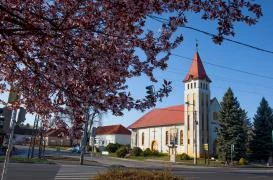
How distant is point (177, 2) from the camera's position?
586 cm

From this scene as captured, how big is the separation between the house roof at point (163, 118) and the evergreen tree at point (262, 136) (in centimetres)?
1389

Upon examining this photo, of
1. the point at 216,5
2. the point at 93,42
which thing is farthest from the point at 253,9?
the point at 93,42

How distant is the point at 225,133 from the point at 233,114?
9.64 ft

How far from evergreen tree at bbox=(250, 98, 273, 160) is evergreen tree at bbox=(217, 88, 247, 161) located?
2.75 m

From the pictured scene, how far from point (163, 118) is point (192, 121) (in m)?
11.9

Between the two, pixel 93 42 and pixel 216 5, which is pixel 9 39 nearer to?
pixel 93 42

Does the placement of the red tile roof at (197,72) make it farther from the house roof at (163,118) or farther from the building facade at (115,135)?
the building facade at (115,135)

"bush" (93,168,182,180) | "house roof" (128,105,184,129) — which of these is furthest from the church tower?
"bush" (93,168,182,180)

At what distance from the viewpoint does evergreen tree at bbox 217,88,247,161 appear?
55188mm

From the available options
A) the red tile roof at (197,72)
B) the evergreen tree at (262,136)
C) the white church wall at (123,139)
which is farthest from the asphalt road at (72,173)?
the white church wall at (123,139)

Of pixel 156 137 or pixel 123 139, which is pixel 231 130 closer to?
pixel 156 137

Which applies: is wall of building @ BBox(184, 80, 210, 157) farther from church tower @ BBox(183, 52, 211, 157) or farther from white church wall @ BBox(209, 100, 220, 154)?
white church wall @ BBox(209, 100, 220, 154)

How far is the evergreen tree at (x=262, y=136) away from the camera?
5753 cm

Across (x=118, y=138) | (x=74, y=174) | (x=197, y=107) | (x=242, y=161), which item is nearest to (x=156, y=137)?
(x=197, y=107)
